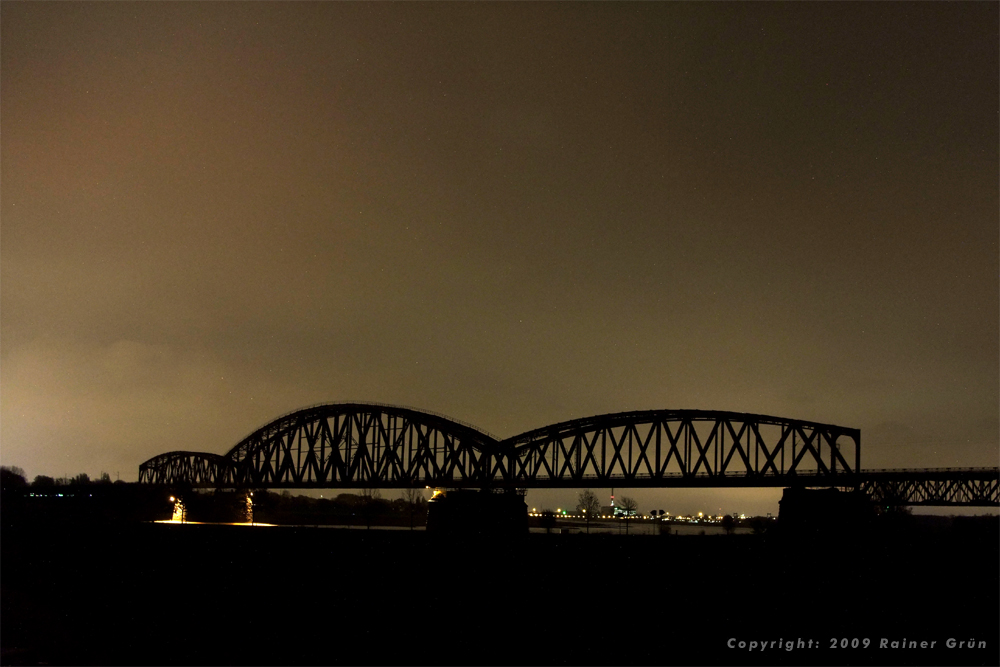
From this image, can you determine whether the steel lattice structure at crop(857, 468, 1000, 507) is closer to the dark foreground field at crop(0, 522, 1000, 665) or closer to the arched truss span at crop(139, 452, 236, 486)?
the dark foreground field at crop(0, 522, 1000, 665)

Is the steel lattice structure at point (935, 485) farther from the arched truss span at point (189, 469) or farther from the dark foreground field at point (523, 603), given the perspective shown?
the arched truss span at point (189, 469)

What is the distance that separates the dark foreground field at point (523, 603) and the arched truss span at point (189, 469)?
7350 cm

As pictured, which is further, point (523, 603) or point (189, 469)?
point (189, 469)

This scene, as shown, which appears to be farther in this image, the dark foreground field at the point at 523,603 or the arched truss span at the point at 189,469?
the arched truss span at the point at 189,469

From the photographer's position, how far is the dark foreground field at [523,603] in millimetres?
36875

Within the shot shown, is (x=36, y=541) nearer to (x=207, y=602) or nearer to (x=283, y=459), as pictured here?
(x=207, y=602)

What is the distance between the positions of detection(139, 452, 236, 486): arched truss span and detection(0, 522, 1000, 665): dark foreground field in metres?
73.5

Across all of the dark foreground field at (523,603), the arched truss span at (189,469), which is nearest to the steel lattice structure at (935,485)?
the dark foreground field at (523,603)

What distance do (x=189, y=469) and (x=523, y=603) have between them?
114m

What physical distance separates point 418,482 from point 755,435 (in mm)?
36352

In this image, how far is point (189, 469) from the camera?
143625mm

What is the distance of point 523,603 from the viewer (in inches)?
1692

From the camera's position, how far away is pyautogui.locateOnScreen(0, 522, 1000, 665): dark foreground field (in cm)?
3688

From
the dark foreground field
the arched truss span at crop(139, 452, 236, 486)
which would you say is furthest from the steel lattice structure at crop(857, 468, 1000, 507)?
the arched truss span at crop(139, 452, 236, 486)
